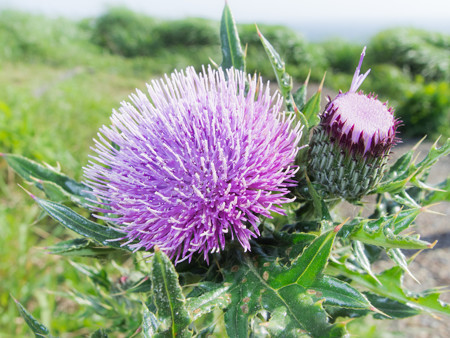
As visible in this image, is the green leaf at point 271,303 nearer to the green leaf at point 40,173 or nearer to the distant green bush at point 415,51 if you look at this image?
A: the green leaf at point 40,173

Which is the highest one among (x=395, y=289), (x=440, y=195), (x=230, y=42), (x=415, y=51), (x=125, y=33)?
(x=230, y=42)

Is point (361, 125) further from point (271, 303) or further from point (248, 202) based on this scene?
point (271, 303)

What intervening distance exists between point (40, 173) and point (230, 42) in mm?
812

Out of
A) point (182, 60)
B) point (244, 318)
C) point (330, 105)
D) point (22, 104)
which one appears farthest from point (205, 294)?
point (182, 60)

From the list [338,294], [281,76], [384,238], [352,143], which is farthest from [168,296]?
[281,76]

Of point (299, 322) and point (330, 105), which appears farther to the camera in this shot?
point (330, 105)

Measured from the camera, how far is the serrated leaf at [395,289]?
46.6 inches

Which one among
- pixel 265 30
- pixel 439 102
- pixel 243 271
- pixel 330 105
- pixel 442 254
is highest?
pixel 330 105

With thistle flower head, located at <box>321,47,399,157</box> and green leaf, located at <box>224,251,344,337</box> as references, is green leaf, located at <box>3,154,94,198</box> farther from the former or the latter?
thistle flower head, located at <box>321,47,399,157</box>

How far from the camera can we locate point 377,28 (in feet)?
40.9

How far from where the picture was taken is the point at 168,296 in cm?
83

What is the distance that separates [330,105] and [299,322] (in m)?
0.63

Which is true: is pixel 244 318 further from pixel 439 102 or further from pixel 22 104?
pixel 439 102

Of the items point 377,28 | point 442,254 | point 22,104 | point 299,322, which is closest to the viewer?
point 299,322
